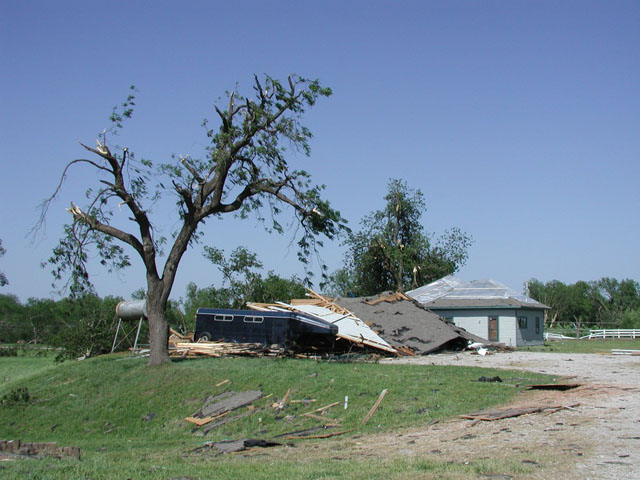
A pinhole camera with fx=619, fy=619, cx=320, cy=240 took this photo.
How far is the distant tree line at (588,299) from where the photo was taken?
9325cm

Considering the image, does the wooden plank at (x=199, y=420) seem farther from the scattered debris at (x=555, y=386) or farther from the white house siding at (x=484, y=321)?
the white house siding at (x=484, y=321)

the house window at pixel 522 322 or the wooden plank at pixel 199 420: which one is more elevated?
the house window at pixel 522 322

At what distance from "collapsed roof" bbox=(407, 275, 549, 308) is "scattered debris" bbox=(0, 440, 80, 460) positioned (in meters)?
→ 28.9

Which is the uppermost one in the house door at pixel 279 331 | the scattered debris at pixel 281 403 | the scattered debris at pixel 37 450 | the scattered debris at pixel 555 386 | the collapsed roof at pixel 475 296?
the collapsed roof at pixel 475 296

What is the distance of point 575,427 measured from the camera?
10.2 metres

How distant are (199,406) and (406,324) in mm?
13577

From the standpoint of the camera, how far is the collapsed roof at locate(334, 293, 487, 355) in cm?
2564

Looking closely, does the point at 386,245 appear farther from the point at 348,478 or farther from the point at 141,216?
the point at 348,478

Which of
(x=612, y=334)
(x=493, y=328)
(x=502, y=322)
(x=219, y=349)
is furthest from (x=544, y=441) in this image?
(x=612, y=334)

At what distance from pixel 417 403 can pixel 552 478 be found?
622 cm

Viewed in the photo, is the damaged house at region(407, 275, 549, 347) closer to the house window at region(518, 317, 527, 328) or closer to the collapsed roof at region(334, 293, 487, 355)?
the house window at region(518, 317, 527, 328)

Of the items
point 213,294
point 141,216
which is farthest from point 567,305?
point 141,216

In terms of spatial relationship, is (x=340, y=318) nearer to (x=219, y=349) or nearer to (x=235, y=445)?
(x=219, y=349)

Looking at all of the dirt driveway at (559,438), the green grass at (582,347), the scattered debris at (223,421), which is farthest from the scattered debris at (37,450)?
the green grass at (582,347)
